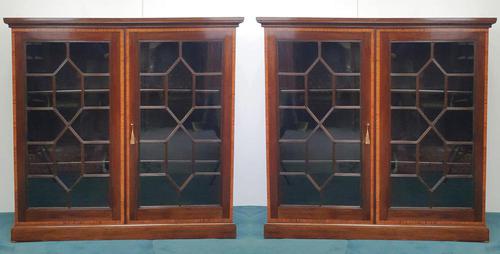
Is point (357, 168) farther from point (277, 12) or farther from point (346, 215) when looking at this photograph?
point (277, 12)

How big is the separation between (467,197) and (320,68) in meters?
1.17

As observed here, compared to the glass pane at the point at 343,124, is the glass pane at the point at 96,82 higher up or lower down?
higher up

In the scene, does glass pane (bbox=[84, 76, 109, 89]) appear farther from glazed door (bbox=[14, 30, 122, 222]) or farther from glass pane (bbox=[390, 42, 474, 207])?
glass pane (bbox=[390, 42, 474, 207])

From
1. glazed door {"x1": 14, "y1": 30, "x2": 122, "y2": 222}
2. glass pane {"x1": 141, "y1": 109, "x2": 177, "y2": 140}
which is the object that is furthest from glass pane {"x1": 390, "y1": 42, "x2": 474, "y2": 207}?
glazed door {"x1": 14, "y1": 30, "x2": 122, "y2": 222}

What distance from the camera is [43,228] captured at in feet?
11.7

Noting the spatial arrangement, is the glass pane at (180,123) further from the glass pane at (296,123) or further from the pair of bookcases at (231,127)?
the glass pane at (296,123)

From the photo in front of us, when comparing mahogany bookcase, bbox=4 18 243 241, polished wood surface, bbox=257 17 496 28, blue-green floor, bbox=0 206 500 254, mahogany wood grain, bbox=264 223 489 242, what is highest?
polished wood surface, bbox=257 17 496 28

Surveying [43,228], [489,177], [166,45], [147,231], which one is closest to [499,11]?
[489,177]

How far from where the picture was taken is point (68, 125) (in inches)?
138

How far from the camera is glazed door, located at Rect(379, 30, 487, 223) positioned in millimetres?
3457

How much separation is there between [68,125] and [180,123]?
0.65 metres

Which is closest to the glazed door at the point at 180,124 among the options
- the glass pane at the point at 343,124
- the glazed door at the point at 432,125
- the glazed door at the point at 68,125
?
the glazed door at the point at 68,125

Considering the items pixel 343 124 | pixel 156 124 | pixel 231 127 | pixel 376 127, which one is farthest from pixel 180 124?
pixel 376 127

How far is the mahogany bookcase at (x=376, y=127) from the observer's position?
3.46m
